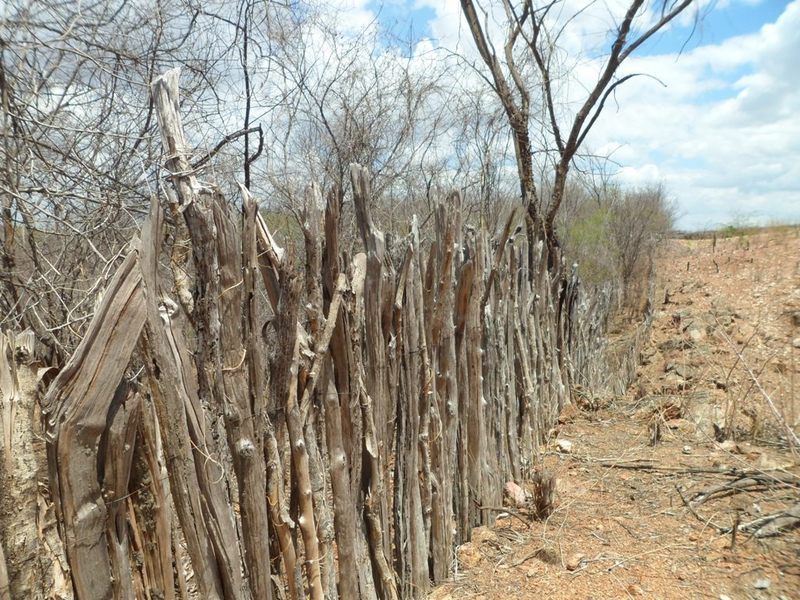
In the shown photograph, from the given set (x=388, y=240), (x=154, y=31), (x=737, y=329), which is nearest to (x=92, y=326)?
(x=388, y=240)

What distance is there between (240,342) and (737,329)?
7783 millimetres

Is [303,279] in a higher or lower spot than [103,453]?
higher

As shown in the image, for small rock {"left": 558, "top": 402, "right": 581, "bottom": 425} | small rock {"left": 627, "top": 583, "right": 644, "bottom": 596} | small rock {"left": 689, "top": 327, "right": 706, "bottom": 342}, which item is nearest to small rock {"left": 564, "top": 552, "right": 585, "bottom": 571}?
small rock {"left": 627, "top": 583, "right": 644, "bottom": 596}

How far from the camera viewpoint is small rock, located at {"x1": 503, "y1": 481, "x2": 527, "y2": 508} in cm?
337

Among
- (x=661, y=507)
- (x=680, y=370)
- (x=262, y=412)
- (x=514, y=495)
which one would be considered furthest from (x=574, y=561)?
(x=680, y=370)

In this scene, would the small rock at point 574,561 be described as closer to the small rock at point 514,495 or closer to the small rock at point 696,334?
the small rock at point 514,495

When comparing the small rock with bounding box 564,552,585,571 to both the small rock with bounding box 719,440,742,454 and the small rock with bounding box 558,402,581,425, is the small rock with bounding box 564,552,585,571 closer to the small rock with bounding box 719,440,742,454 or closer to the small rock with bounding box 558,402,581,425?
the small rock with bounding box 719,440,742,454

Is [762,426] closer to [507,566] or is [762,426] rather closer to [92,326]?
[507,566]

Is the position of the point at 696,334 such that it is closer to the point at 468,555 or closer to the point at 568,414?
the point at 568,414

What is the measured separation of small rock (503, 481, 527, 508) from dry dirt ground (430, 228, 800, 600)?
88 mm

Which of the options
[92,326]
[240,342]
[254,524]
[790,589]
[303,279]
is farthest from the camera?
[790,589]

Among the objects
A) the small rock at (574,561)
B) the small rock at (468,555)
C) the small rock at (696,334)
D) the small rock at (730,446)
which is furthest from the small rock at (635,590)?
the small rock at (696,334)

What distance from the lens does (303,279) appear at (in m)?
1.83

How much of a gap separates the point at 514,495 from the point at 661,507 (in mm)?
887
